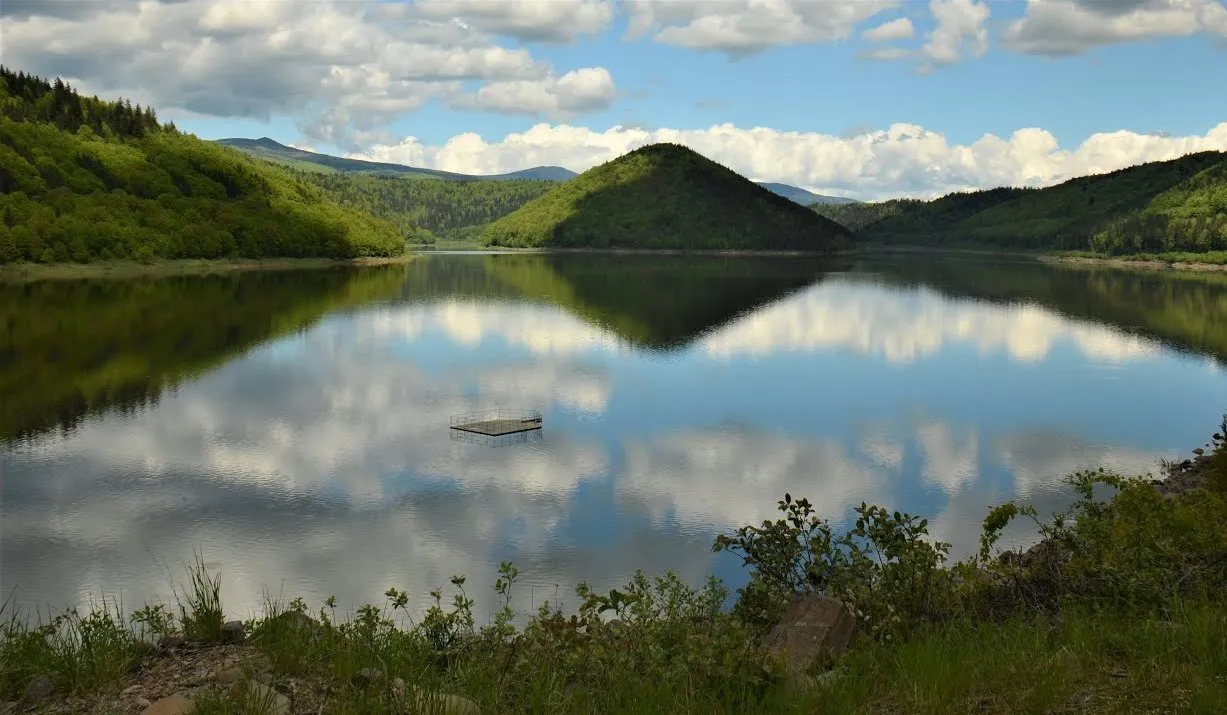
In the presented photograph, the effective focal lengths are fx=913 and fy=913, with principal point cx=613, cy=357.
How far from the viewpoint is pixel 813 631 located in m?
13.1

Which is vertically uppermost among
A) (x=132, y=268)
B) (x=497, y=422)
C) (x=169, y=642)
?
(x=132, y=268)

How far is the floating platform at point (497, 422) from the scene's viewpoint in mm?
49531

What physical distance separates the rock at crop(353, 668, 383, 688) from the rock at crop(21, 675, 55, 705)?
3.68 m

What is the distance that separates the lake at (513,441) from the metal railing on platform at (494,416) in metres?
1.01

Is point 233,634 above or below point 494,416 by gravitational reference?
above

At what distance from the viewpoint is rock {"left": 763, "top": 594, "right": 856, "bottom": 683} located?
41.1 ft

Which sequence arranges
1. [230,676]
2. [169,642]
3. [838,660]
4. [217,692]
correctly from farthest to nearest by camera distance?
1. [169,642]
2. [838,660]
3. [230,676]
4. [217,692]

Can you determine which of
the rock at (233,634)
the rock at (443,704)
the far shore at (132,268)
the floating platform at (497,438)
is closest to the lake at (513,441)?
the floating platform at (497,438)

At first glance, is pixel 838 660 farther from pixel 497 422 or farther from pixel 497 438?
pixel 497 422

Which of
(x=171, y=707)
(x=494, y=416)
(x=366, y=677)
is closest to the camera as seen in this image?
(x=171, y=707)

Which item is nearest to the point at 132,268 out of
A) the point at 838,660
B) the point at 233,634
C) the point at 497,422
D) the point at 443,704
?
the point at 497,422

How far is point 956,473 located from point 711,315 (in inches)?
2922

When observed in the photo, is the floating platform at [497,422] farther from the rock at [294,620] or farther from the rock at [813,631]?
the rock at [813,631]

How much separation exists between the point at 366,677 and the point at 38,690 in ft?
13.3
